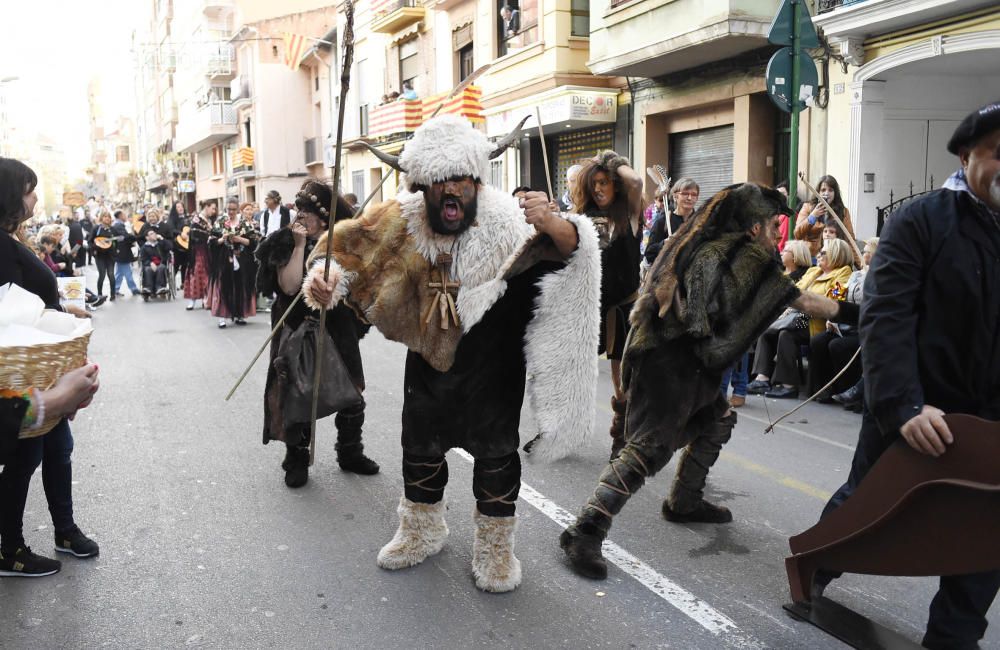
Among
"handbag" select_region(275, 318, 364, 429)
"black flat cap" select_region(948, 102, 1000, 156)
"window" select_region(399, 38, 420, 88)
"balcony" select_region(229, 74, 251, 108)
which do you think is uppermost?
"balcony" select_region(229, 74, 251, 108)

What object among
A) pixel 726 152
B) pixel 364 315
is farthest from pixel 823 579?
pixel 726 152

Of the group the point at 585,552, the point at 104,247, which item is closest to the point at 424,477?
the point at 585,552

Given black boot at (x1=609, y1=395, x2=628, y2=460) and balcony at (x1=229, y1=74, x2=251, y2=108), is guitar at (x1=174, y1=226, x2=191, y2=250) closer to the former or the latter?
black boot at (x1=609, y1=395, x2=628, y2=460)

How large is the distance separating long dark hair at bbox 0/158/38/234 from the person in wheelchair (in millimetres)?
14652

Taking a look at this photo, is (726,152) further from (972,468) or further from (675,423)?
(972,468)

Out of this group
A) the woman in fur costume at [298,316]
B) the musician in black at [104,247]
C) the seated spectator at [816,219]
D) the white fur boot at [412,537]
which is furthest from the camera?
the musician in black at [104,247]

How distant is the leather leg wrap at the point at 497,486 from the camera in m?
3.61

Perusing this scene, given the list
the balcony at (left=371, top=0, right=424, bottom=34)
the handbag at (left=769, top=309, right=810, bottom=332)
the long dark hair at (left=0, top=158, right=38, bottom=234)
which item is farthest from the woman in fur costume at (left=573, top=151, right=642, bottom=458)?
the balcony at (left=371, top=0, right=424, bottom=34)

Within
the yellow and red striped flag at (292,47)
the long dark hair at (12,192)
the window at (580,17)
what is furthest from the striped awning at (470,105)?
the long dark hair at (12,192)

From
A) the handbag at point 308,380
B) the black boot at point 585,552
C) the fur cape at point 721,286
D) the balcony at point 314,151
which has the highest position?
the balcony at point 314,151

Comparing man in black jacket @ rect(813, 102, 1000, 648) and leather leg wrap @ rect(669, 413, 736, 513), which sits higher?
man in black jacket @ rect(813, 102, 1000, 648)

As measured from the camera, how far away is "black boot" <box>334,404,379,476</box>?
5223 millimetres

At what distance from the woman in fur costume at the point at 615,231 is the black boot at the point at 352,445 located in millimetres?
1539

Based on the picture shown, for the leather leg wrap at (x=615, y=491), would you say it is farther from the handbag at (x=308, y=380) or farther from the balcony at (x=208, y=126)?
the balcony at (x=208, y=126)
